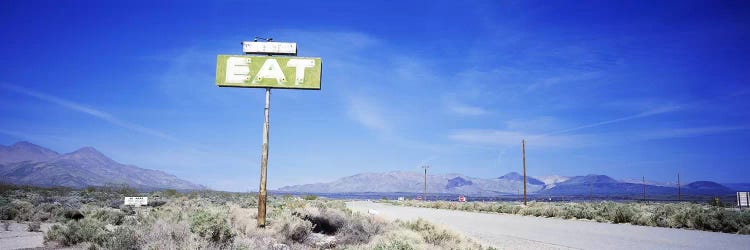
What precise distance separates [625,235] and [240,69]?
47.6 feet

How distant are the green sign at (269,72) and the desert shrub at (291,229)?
394cm

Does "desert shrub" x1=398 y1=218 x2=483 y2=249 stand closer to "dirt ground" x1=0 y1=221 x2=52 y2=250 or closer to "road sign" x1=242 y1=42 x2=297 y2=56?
"road sign" x1=242 y1=42 x2=297 y2=56

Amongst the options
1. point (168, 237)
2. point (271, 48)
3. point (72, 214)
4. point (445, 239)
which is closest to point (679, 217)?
point (445, 239)

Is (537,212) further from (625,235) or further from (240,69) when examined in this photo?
(240,69)

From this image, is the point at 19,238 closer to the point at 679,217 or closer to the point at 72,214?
the point at 72,214

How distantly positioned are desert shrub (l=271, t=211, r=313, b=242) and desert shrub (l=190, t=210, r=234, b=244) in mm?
2159

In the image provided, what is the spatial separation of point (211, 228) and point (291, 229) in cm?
296

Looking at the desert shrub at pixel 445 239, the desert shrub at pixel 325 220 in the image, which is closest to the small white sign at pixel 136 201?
the desert shrub at pixel 325 220

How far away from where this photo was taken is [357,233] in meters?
13.7

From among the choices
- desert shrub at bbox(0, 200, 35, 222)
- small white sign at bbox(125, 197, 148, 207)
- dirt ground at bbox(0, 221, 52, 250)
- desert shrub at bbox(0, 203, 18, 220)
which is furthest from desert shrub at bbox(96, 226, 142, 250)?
small white sign at bbox(125, 197, 148, 207)

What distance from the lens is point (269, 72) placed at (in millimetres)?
14297

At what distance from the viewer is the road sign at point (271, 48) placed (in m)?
14.4

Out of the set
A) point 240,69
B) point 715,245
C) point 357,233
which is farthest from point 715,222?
point 240,69

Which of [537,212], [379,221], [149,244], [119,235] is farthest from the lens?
[537,212]
